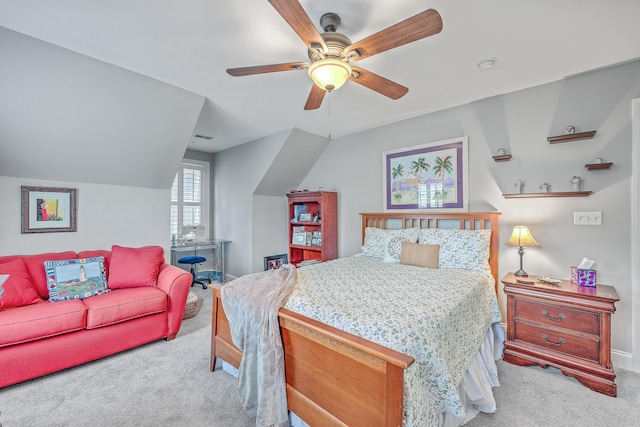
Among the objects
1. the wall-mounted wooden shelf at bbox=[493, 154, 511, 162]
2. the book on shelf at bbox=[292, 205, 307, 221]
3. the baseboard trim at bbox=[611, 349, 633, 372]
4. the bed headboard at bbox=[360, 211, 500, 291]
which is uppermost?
the wall-mounted wooden shelf at bbox=[493, 154, 511, 162]

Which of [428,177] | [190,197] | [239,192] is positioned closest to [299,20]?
[428,177]

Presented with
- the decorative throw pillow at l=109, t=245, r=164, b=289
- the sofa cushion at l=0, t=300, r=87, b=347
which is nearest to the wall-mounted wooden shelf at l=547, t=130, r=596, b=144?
the decorative throw pillow at l=109, t=245, r=164, b=289

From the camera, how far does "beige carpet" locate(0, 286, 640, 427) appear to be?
5.86 ft

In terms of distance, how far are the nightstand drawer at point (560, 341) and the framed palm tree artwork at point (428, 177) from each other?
136 cm

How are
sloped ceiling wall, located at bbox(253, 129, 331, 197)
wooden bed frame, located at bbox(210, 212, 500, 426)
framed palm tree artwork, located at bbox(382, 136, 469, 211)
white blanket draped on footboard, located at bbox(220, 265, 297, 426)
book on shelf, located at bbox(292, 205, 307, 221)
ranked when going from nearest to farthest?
wooden bed frame, located at bbox(210, 212, 500, 426), white blanket draped on footboard, located at bbox(220, 265, 297, 426), framed palm tree artwork, located at bbox(382, 136, 469, 211), sloped ceiling wall, located at bbox(253, 129, 331, 197), book on shelf, located at bbox(292, 205, 307, 221)

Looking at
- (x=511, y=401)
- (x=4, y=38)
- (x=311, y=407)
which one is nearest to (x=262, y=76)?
(x=4, y=38)

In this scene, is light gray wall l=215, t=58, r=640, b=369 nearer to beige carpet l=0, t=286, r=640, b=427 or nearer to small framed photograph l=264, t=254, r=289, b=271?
beige carpet l=0, t=286, r=640, b=427

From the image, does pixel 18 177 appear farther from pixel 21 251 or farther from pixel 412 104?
pixel 412 104

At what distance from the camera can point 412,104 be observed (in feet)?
10.7

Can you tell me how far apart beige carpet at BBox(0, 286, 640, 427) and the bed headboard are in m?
1.12

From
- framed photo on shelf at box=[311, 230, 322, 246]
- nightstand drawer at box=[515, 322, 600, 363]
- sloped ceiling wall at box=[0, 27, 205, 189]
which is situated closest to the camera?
nightstand drawer at box=[515, 322, 600, 363]

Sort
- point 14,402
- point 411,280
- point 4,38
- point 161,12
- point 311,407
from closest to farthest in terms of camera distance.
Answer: point 311,407 < point 161,12 < point 14,402 < point 4,38 < point 411,280

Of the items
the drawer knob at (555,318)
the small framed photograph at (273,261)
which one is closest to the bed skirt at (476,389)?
Result: the drawer knob at (555,318)

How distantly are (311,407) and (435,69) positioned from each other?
276 centimetres
